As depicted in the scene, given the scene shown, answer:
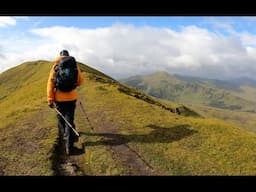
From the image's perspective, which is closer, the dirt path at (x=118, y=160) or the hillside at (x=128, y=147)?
the dirt path at (x=118, y=160)

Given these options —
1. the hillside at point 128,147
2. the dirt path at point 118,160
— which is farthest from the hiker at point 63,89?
the hillside at point 128,147

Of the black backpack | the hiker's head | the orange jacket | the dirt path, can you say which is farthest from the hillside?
the hiker's head

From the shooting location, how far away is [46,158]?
2112 cm

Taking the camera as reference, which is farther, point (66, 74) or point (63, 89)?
point (63, 89)

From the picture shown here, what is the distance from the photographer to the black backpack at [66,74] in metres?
21.4

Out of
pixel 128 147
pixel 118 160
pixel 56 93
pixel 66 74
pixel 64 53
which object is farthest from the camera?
pixel 128 147

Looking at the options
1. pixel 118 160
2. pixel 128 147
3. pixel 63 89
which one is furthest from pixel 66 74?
pixel 128 147

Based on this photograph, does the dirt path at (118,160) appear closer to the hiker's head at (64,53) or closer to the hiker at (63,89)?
the hiker at (63,89)

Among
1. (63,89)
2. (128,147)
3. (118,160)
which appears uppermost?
(63,89)

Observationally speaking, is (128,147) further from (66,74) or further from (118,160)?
(66,74)

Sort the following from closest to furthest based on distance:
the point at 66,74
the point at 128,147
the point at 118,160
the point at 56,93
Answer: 1. the point at 118,160
2. the point at 66,74
3. the point at 56,93
4. the point at 128,147

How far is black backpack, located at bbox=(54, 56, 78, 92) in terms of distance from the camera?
2142cm

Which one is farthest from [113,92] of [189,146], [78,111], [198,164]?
[198,164]

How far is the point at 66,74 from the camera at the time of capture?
21.5 m
